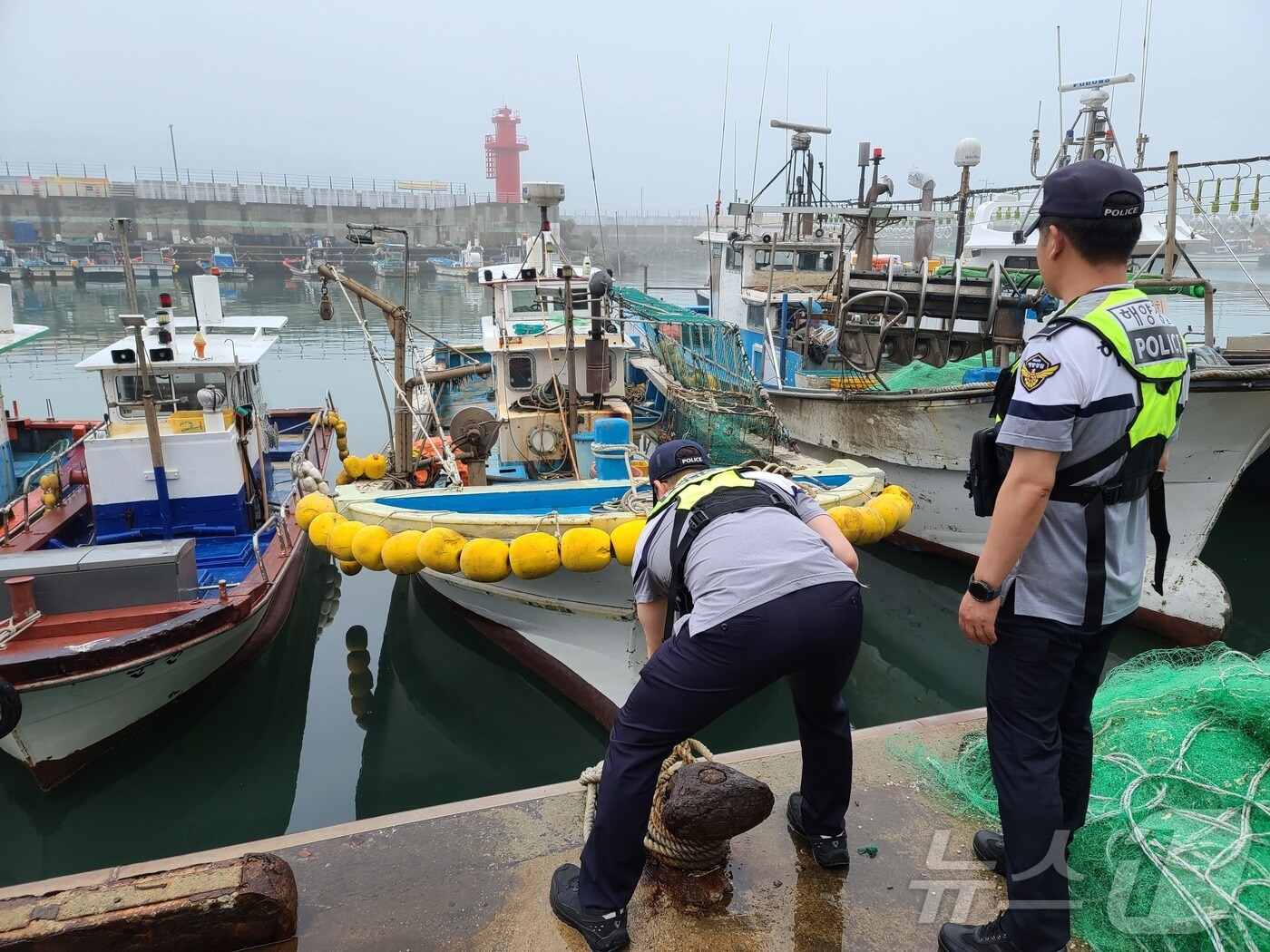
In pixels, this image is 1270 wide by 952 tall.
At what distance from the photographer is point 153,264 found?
46312mm

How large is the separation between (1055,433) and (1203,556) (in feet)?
32.4

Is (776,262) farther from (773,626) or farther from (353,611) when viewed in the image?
(773,626)

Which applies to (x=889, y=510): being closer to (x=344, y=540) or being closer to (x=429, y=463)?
(x=344, y=540)

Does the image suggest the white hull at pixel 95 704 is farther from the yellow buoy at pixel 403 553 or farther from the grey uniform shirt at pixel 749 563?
the grey uniform shirt at pixel 749 563

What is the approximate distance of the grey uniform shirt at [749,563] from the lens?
6.64 feet

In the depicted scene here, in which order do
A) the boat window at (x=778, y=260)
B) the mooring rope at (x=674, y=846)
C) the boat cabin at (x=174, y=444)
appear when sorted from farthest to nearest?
the boat window at (x=778, y=260)
the boat cabin at (x=174, y=444)
the mooring rope at (x=674, y=846)

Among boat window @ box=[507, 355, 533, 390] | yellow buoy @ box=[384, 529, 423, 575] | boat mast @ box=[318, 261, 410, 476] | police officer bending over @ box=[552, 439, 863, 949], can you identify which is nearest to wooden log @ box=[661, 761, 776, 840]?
police officer bending over @ box=[552, 439, 863, 949]

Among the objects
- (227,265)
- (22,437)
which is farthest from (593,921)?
(227,265)

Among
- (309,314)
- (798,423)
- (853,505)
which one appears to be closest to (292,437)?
(798,423)

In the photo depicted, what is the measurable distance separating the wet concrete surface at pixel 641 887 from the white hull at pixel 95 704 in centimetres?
341

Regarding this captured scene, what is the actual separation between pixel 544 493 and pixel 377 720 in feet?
8.83

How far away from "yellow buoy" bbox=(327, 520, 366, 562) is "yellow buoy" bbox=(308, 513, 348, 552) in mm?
120

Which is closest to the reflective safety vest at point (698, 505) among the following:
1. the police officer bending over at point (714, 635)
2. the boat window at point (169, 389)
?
the police officer bending over at point (714, 635)

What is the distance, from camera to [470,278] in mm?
49938
